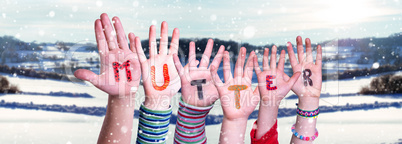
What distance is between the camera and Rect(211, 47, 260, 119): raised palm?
8.39 feet

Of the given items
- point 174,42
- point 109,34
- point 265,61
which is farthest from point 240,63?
point 109,34

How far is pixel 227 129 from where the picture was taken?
8.29 feet

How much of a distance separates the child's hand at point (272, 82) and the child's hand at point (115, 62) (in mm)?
998

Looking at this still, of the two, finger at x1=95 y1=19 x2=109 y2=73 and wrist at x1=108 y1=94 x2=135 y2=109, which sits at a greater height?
finger at x1=95 y1=19 x2=109 y2=73

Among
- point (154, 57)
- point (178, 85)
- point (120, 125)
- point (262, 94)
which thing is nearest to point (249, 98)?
point (262, 94)

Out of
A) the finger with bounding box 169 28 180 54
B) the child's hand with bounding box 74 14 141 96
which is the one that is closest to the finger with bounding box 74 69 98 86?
the child's hand with bounding box 74 14 141 96

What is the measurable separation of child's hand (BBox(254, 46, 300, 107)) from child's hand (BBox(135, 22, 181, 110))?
25.6 inches

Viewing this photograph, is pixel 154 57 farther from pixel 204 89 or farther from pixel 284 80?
pixel 284 80

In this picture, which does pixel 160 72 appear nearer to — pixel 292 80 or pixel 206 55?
pixel 206 55

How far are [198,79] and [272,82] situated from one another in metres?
0.58

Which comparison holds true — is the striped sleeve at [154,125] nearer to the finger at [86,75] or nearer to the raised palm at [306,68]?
the finger at [86,75]

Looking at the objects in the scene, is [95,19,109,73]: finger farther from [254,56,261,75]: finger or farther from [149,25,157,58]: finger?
[254,56,261,75]: finger

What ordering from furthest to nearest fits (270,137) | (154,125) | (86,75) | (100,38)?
1. (100,38)
2. (270,137)
3. (86,75)
4. (154,125)

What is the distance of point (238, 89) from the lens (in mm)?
2643
